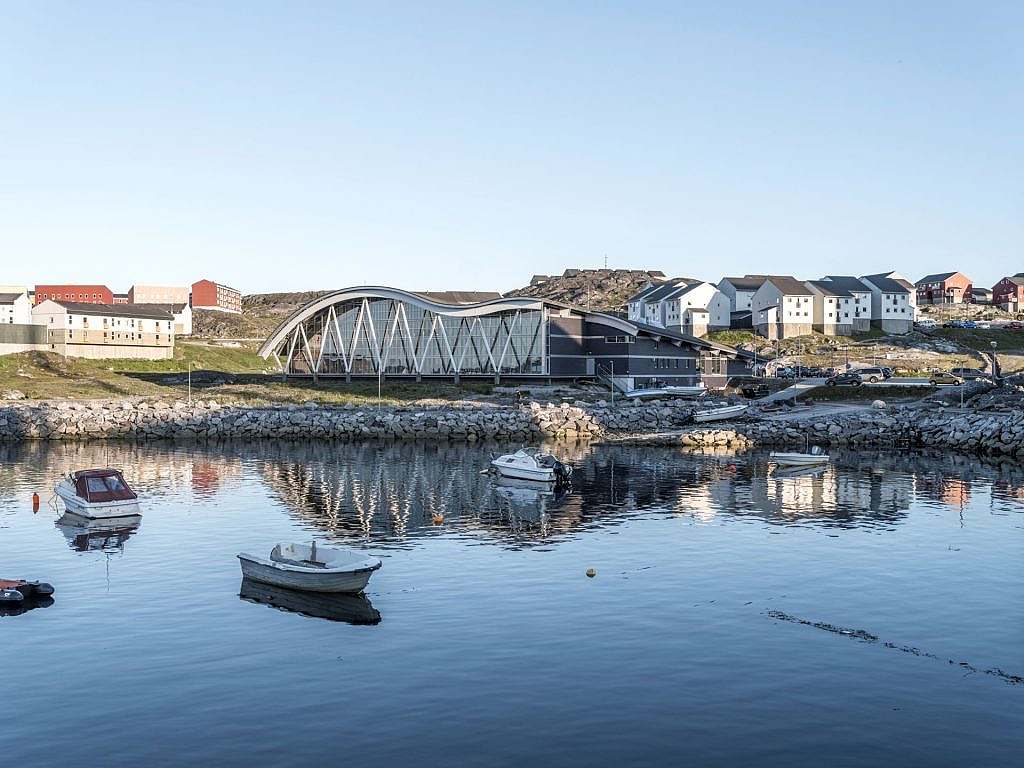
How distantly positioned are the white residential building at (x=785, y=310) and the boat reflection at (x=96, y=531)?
13199cm

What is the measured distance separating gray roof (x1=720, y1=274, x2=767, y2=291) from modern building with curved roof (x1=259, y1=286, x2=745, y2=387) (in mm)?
52909

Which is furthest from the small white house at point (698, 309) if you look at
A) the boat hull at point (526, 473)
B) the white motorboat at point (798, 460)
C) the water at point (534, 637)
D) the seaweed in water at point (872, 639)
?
the seaweed in water at point (872, 639)

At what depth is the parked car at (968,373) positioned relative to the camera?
11925cm

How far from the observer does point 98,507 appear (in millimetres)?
53031

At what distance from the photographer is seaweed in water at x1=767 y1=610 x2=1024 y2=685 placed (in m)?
27.8

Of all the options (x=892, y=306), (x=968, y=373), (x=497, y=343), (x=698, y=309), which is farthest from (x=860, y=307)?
(x=497, y=343)

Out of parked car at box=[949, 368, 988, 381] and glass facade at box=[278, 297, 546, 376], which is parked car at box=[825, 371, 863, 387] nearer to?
→ parked car at box=[949, 368, 988, 381]

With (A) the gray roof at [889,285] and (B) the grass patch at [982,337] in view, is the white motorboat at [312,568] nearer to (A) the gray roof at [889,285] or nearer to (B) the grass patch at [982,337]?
(B) the grass patch at [982,337]

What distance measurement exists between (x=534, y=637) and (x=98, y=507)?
3171 cm

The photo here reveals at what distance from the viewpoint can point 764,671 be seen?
28.1 m

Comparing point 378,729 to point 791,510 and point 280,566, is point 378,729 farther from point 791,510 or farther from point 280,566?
point 791,510

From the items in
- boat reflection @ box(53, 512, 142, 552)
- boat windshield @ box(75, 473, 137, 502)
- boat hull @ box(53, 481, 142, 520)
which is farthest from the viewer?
boat windshield @ box(75, 473, 137, 502)

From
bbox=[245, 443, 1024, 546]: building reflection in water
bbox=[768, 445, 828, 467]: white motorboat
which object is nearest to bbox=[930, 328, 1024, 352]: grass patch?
bbox=[245, 443, 1024, 546]: building reflection in water

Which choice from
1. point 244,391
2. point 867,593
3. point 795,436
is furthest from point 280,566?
point 244,391
